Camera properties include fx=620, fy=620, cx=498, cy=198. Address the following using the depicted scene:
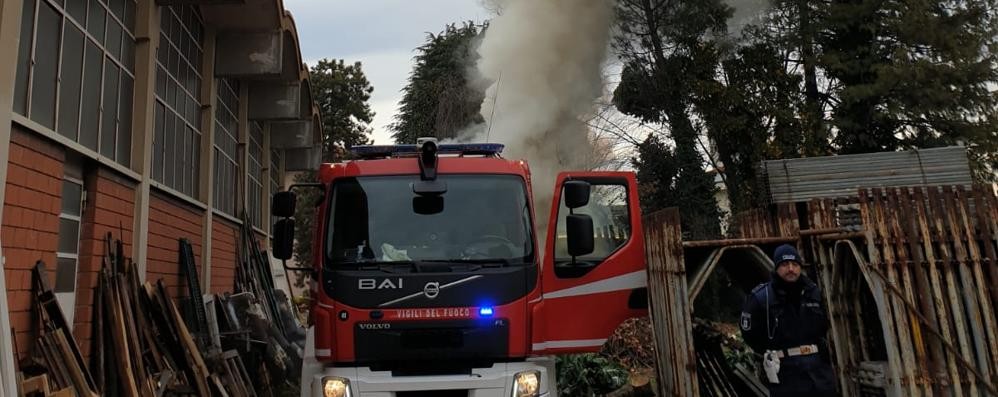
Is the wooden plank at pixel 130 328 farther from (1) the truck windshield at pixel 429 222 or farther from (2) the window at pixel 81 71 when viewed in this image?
(1) the truck windshield at pixel 429 222

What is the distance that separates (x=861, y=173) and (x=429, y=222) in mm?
5469

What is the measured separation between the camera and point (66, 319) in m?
4.75

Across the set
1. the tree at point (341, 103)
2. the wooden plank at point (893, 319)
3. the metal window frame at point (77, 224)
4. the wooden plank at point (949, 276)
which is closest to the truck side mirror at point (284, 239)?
the metal window frame at point (77, 224)

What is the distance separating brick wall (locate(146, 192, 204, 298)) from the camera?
22.6ft

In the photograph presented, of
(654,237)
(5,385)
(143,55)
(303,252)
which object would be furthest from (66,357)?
(303,252)

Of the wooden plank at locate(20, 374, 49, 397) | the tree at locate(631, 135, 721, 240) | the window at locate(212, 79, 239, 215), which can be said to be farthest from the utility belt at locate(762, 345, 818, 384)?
the tree at locate(631, 135, 721, 240)

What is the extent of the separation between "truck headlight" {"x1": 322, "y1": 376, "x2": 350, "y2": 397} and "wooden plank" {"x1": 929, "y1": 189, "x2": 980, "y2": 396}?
4.34m

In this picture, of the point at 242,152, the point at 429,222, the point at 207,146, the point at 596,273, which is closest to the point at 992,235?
the point at 596,273

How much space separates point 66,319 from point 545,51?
15.6 m

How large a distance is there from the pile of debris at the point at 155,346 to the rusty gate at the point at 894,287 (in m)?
4.38

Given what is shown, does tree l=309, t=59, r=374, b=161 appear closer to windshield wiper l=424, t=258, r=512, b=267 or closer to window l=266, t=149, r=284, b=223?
window l=266, t=149, r=284, b=223

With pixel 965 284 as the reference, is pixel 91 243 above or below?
above

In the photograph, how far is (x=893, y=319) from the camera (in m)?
4.64

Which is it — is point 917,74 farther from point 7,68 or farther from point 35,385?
point 35,385
